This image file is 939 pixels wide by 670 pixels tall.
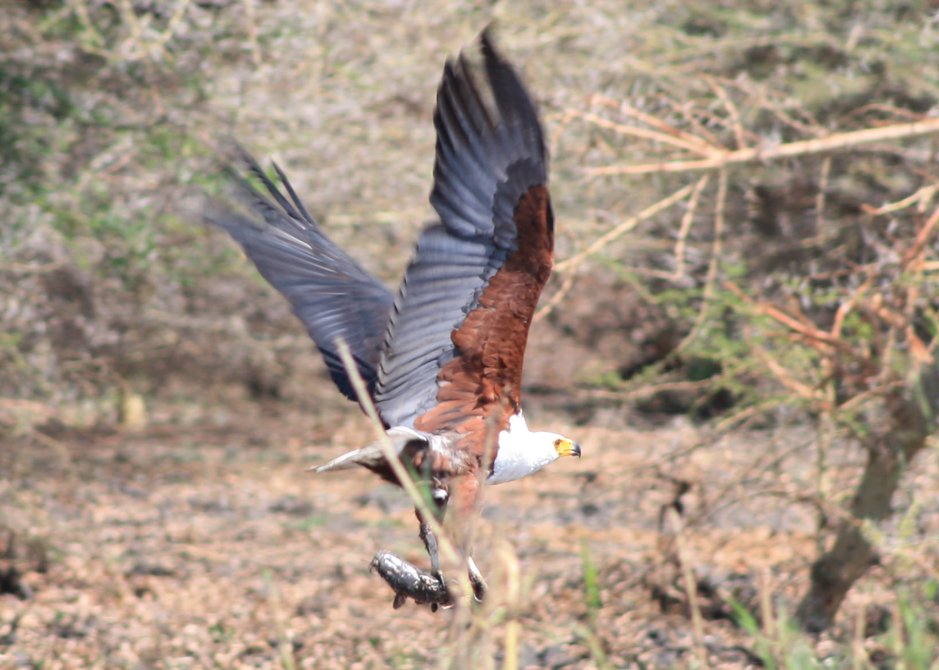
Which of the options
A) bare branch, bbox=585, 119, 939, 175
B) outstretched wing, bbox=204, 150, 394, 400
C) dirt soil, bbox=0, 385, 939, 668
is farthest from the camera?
dirt soil, bbox=0, 385, 939, 668

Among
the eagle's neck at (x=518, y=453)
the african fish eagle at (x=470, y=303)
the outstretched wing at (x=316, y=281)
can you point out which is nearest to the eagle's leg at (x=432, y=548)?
the african fish eagle at (x=470, y=303)

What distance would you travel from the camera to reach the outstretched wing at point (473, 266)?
111 inches

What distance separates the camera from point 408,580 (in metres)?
2.96

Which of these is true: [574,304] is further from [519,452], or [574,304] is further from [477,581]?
[477,581]

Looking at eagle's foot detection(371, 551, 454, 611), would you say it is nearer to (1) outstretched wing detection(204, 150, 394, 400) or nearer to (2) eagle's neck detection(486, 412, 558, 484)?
(2) eagle's neck detection(486, 412, 558, 484)

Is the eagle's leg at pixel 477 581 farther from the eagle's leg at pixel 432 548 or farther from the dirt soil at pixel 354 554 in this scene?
the dirt soil at pixel 354 554

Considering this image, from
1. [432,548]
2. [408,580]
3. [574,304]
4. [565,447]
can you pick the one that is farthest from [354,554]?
[574,304]

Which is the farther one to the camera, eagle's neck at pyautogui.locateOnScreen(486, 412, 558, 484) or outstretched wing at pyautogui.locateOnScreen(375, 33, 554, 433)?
eagle's neck at pyautogui.locateOnScreen(486, 412, 558, 484)

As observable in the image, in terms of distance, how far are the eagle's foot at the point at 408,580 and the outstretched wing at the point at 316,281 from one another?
861 millimetres

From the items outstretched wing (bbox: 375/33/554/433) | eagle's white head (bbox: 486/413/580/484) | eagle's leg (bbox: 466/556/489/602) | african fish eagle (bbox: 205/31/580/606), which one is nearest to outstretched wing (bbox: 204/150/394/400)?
african fish eagle (bbox: 205/31/580/606)

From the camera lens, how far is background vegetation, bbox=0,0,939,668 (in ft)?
14.1

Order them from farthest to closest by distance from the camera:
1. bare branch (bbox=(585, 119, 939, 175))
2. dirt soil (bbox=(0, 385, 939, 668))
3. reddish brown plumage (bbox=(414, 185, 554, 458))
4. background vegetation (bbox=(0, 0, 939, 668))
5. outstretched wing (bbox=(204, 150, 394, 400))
A: dirt soil (bbox=(0, 385, 939, 668))
background vegetation (bbox=(0, 0, 939, 668))
bare branch (bbox=(585, 119, 939, 175))
outstretched wing (bbox=(204, 150, 394, 400))
reddish brown plumage (bbox=(414, 185, 554, 458))

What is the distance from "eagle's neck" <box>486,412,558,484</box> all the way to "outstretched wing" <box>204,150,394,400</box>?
2.11 ft

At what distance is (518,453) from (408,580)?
53 cm
